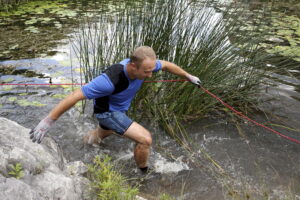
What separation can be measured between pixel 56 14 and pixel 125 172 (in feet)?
17.8

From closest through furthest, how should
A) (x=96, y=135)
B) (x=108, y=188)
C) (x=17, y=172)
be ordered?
(x=17, y=172)
(x=108, y=188)
(x=96, y=135)

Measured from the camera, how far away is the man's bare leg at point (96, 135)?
2.99 meters

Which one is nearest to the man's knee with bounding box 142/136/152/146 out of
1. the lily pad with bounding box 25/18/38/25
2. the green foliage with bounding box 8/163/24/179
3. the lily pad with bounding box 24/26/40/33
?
the green foliage with bounding box 8/163/24/179

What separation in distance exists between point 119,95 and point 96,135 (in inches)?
30.4

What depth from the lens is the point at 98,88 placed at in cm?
228

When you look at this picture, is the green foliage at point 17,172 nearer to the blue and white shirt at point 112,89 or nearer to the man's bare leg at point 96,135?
the blue and white shirt at point 112,89

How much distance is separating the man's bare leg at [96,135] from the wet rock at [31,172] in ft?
2.87

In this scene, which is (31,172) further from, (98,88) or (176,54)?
(176,54)

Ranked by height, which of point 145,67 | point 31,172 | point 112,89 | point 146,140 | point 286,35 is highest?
point 145,67

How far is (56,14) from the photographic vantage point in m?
7.05

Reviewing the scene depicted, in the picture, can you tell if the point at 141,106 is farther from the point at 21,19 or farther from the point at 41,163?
the point at 21,19

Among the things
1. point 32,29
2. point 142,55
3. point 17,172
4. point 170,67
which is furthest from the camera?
point 32,29


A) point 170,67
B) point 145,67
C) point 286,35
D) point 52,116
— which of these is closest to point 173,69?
point 170,67

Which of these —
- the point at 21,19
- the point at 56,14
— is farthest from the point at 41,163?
the point at 56,14
